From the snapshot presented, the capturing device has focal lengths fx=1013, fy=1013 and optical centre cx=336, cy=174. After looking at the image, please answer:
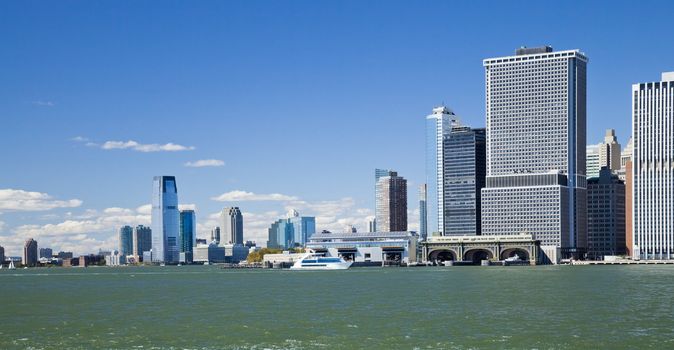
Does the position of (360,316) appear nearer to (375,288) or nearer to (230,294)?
(230,294)

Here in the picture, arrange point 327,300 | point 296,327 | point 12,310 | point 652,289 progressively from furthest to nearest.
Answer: point 652,289
point 327,300
point 12,310
point 296,327

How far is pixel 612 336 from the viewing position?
3263 inches

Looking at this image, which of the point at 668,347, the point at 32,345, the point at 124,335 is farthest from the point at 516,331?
the point at 32,345

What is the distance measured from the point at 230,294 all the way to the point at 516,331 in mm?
70327

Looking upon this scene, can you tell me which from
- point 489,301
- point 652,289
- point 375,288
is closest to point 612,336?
point 489,301

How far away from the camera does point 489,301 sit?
124 m

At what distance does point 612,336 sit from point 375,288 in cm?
8169

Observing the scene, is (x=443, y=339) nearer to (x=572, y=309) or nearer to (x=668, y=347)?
(x=668, y=347)

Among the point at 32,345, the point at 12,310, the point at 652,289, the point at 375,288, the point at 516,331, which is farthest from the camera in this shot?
the point at 375,288

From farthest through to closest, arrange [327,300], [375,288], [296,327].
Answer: [375,288]
[327,300]
[296,327]

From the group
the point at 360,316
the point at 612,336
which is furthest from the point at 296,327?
the point at 612,336

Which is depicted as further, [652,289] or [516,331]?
[652,289]

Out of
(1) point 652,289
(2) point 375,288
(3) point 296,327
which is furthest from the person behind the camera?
(2) point 375,288

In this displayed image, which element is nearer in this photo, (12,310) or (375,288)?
(12,310)
